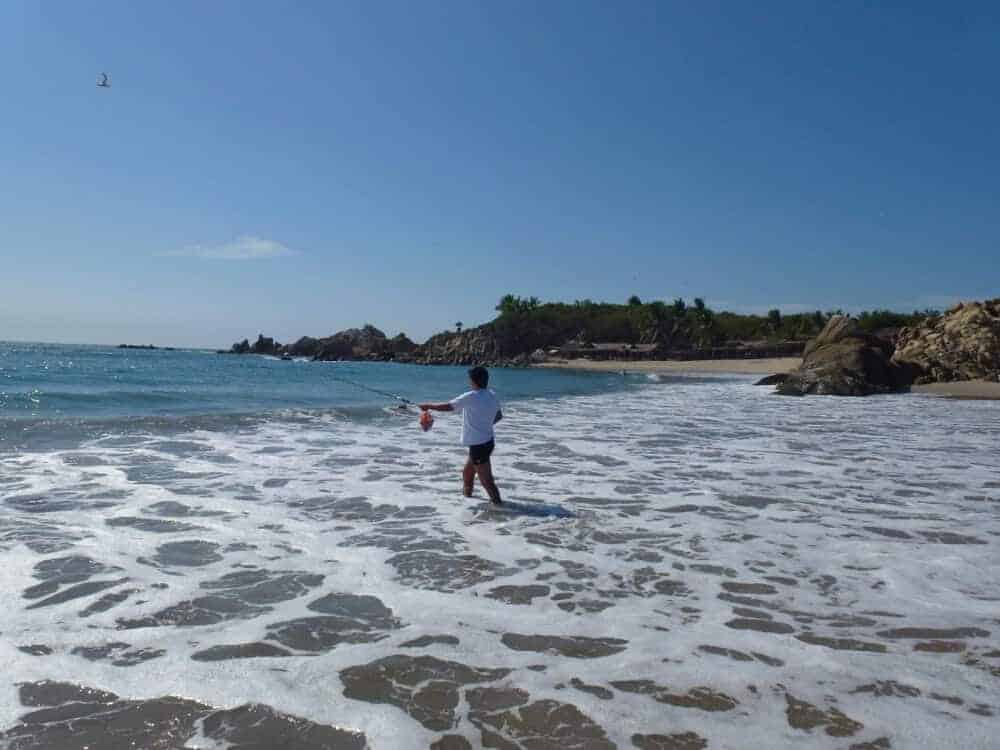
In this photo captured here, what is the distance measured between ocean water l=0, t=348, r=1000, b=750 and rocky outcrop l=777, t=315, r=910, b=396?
19.4 m

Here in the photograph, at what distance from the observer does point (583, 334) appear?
125 meters

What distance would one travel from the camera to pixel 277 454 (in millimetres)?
12266

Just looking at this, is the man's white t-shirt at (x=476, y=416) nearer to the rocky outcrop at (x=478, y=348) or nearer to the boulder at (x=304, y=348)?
the rocky outcrop at (x=478, y=348)

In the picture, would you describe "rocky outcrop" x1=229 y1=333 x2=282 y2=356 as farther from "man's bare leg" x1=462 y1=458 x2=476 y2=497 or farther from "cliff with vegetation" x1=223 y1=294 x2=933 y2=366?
"man's bare leg" x1=462 y1=458 x2=476 y2=497

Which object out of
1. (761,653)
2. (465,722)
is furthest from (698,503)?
(465,722)

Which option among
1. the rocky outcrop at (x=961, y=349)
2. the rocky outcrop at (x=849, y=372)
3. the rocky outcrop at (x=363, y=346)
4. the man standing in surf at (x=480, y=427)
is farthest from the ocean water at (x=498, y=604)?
the rocky outcrop at (x=363, y=346)

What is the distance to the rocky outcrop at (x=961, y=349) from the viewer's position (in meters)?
34.1

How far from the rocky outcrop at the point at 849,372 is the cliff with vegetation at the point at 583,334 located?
2488 inches

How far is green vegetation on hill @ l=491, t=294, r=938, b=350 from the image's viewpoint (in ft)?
361

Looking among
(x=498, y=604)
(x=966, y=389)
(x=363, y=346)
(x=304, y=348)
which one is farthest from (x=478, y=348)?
(x=498, y=604)

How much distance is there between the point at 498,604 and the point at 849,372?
29.3 metres

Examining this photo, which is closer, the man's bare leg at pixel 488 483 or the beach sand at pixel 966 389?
the man's bare leg at pixel 488 483

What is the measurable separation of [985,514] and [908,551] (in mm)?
2312

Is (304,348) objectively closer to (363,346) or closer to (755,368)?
(363,346)
